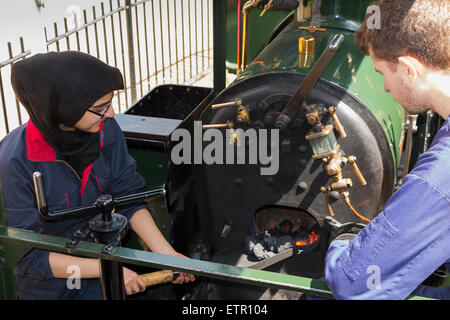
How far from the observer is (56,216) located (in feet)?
4.93

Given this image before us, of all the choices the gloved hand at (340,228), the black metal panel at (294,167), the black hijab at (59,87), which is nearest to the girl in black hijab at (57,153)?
the black hijab at (59,87)

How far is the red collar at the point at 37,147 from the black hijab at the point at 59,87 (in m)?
0.03

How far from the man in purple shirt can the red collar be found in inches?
46.8

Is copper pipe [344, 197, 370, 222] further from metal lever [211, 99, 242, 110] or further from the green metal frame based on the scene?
the green metal frame

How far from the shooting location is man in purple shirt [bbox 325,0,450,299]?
48.0 inches

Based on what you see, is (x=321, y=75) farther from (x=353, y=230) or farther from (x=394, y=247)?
(x=394, y=247)

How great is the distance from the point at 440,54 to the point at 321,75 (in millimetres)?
875

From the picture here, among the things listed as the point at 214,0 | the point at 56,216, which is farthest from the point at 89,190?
the point at 214,0

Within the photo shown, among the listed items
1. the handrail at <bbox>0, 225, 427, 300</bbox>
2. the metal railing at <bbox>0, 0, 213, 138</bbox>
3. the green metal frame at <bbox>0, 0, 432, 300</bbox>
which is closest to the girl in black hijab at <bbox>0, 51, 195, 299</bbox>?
the green metal frame at <bbox>0, 0, 432, 300</bbox>

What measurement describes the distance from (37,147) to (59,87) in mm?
266

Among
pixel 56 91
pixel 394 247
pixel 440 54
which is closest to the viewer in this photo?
pixel 394 247

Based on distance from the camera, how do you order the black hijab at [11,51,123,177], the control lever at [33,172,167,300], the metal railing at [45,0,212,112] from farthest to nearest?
the metal railing at [45,0,212,112] → the black hijab at [11,51,123,177] → the control lever at [33,172,167,300]

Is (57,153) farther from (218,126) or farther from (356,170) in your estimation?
(356,170)

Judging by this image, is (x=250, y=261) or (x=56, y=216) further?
(x=250, y=261)
